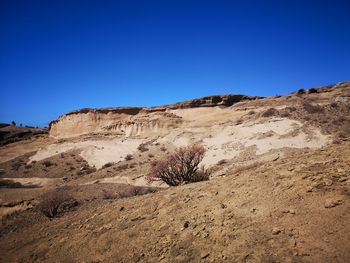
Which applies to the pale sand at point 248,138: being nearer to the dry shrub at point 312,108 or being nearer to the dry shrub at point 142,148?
the dry shrub at point 312,108

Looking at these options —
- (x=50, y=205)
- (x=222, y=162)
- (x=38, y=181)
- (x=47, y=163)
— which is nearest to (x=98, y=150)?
(x=47, y=163)

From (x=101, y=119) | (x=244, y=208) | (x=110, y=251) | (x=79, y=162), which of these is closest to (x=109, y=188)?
(x=110, y=251)

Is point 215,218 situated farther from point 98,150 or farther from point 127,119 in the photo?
point 127,119

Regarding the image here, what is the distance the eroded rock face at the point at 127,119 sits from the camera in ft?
110

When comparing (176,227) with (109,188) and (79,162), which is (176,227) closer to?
(109,188)

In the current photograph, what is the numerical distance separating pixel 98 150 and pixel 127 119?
29.2 ft

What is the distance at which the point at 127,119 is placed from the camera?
3681cm

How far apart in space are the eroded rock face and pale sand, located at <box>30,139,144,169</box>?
3.52 m

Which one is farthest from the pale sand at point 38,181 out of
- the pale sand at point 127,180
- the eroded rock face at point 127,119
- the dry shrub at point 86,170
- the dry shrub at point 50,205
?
the eroded rock face at point 127,119

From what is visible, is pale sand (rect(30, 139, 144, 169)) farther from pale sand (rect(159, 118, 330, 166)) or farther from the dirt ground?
the dirt ground

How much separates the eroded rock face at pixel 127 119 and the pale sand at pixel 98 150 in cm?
352

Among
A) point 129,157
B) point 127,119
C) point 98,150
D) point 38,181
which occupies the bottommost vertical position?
point 38,181

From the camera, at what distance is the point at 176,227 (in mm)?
5023

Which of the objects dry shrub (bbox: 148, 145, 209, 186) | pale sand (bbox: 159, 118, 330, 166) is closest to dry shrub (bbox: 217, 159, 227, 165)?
pale sand (bbox: 159, 118, 330, 166)
